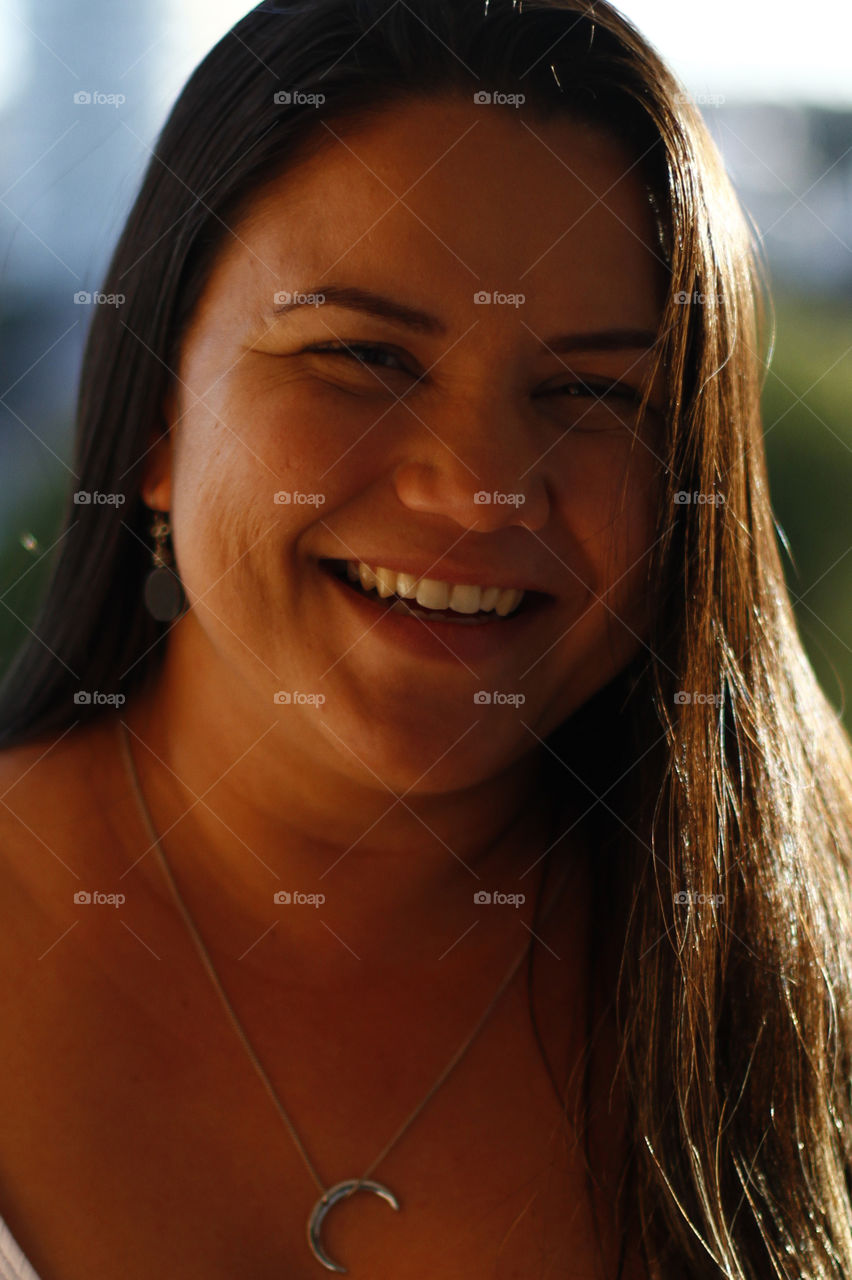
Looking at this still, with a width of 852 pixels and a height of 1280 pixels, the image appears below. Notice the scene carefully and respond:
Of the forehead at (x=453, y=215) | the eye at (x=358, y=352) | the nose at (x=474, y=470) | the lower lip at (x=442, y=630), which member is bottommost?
the lower lip at (x=442, y=630)

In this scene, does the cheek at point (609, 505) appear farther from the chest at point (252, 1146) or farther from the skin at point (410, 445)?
the chest at point (252, 1146)

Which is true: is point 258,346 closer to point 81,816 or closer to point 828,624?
point 81,816

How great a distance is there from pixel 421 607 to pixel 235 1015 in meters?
0.45

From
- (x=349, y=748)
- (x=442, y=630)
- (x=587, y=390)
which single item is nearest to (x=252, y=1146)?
(x=349, y=748)

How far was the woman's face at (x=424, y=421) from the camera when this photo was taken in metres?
1.03

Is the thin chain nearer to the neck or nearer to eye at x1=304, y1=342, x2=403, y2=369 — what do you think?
the neck

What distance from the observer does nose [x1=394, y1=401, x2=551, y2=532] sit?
3.35 feet

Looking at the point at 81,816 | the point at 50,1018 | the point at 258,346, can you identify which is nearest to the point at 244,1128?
the point at 50,1018

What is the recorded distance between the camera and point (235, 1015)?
1164 millimetres

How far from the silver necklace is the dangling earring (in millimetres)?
147

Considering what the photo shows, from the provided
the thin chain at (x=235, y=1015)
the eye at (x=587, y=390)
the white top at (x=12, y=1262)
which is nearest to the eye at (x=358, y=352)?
the eye at (x=587, y=390)

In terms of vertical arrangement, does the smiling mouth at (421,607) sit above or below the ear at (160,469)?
below

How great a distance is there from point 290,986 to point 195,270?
0.72 metres

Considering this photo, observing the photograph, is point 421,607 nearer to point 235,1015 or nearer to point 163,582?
point 163,582
